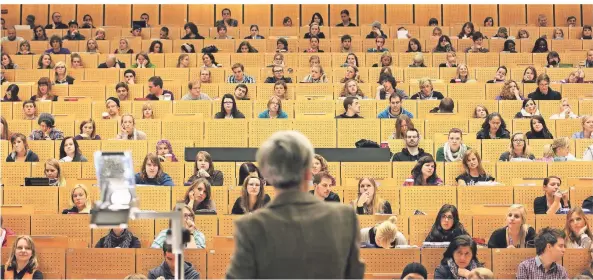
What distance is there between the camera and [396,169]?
380 inches

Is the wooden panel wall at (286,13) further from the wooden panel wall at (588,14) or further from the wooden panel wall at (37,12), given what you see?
the wooden panel wall at (588,14)

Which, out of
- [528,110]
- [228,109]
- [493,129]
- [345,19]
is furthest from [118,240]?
[345,19]

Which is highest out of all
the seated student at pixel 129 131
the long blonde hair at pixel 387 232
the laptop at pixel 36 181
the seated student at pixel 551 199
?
the seated student at pixel 129 131

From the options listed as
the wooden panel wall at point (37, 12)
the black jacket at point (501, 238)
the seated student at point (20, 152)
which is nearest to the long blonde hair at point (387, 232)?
the black jacket at point (501, 238)

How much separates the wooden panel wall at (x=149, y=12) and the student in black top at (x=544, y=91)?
8.44m

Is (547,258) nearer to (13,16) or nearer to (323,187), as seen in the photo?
(323,187)

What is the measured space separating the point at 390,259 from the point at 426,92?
4759mm

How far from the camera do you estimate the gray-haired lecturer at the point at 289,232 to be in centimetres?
267

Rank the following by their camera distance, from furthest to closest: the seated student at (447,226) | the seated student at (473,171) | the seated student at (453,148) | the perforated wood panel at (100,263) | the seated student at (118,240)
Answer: the seated student at (453,148) → the seated student at (473,171) → the seated student at (118,240) → the seated student at (447,226) → the perforated wood panel at (100,263)

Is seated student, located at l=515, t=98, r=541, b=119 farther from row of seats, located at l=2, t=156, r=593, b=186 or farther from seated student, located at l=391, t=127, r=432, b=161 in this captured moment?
seated student, located at l=391, t=127, r=432, b=161

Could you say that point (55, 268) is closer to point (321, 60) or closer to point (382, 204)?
point (382, 204)

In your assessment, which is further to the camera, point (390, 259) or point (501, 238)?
point (501, 238)

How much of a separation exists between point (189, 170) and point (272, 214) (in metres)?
6.92

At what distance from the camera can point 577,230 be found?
26.0 feet
